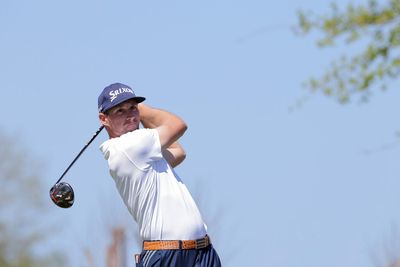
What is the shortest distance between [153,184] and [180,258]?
445 mm

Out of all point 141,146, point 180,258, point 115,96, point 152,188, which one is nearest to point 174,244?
point 180,258

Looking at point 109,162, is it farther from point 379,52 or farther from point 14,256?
point 14,256

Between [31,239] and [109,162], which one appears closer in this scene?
[109,162]

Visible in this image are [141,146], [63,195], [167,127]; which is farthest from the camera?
[63,195]

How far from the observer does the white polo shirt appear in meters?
8.23

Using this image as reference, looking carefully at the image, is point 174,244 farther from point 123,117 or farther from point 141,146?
point 123,117

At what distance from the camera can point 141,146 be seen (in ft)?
26.9

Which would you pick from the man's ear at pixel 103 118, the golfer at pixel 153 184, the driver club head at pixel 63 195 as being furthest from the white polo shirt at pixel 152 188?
the driver club head at pixel 63 195

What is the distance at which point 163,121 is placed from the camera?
331 inches

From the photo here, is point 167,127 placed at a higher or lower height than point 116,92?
lower

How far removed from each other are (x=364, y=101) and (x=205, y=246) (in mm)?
6627

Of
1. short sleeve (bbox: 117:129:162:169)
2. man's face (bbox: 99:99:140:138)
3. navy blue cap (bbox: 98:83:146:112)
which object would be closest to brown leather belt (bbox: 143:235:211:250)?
short sleeve (bbox: 117:129:162:169)

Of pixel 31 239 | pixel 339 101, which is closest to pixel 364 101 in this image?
pixel 339 101

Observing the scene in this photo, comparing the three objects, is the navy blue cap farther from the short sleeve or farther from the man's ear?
the short sleeve
